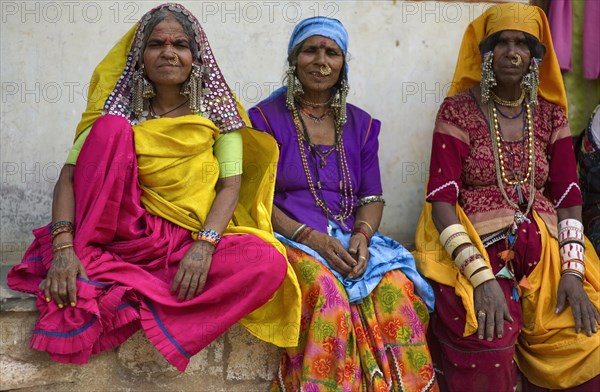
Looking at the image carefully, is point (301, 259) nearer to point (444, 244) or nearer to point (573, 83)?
point (444, 244)

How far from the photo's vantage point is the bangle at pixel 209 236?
3.76 m

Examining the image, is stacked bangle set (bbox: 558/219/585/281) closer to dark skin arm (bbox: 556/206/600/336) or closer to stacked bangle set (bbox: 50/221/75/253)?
dark skin arm (bbox: 556/206/600/336)

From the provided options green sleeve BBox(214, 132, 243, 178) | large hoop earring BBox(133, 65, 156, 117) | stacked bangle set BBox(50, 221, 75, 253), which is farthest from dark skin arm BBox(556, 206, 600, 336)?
stacked bangle set BBox(50, 221, 75, 253)

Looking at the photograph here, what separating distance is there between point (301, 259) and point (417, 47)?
7.03ft

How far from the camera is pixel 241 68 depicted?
5.34 m

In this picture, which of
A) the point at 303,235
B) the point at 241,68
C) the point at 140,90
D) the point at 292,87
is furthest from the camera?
the point at 241,68

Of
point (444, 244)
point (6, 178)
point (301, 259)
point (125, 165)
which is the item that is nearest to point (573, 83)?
point (444, 244)

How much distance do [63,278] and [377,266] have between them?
1512 millimetres

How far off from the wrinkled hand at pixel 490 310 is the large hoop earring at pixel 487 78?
1043 millimetres

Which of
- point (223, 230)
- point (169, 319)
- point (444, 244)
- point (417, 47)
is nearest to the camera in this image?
point (169, 319)

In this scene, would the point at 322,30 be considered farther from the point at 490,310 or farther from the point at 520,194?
the point at 490,310

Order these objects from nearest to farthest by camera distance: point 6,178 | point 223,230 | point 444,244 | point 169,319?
point 169,319, point 223,230, point 444,244, point 6,178

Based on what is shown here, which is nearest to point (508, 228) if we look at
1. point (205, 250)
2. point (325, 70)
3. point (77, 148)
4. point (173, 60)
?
point (325, 70)

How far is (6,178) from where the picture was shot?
5152 millimetres
